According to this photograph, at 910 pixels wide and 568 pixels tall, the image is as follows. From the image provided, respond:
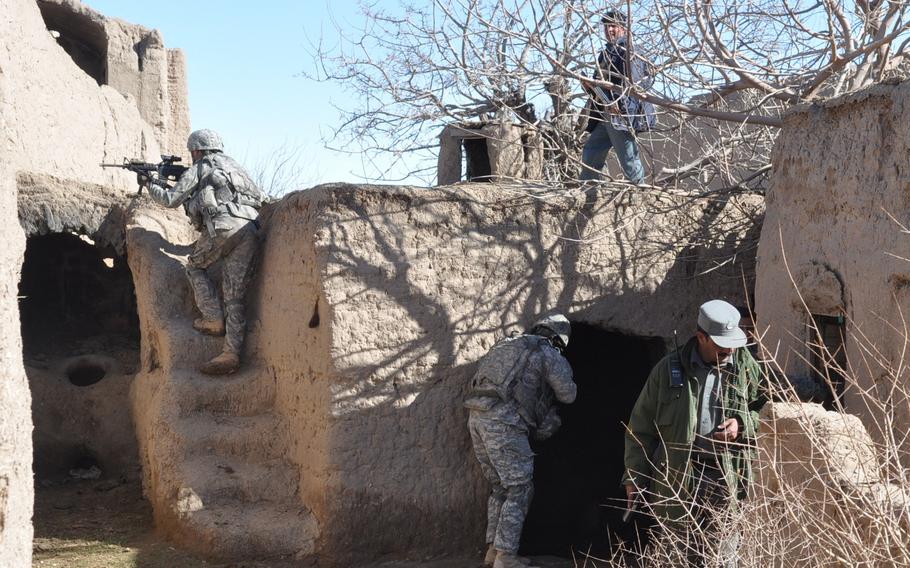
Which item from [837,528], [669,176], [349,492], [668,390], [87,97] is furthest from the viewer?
[87,97]

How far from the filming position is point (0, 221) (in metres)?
3.94

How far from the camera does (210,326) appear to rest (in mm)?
7422

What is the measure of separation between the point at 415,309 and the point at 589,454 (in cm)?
273

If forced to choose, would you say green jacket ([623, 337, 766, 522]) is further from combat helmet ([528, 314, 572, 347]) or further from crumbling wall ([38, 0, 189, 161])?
crumbling wall ([38, 0, 189, 161])

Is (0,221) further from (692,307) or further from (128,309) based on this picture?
(128,309)

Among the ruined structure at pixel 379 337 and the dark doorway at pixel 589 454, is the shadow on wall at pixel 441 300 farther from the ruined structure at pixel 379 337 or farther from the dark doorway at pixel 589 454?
the dark doorway at pixel 589 454

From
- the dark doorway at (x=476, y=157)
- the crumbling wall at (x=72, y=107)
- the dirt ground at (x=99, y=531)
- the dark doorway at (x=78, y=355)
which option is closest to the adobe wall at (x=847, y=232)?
the dirt ground at (x=99, y=531)

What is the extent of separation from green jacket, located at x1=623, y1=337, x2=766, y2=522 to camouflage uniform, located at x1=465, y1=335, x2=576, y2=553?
130cm

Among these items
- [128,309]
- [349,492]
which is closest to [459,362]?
[349,492]

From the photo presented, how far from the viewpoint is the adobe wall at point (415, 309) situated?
6.66 metres

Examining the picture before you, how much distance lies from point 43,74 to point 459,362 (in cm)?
503

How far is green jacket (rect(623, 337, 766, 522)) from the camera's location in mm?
5082

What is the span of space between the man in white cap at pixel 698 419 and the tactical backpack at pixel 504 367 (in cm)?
137

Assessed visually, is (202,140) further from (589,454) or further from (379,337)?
(589,454)
